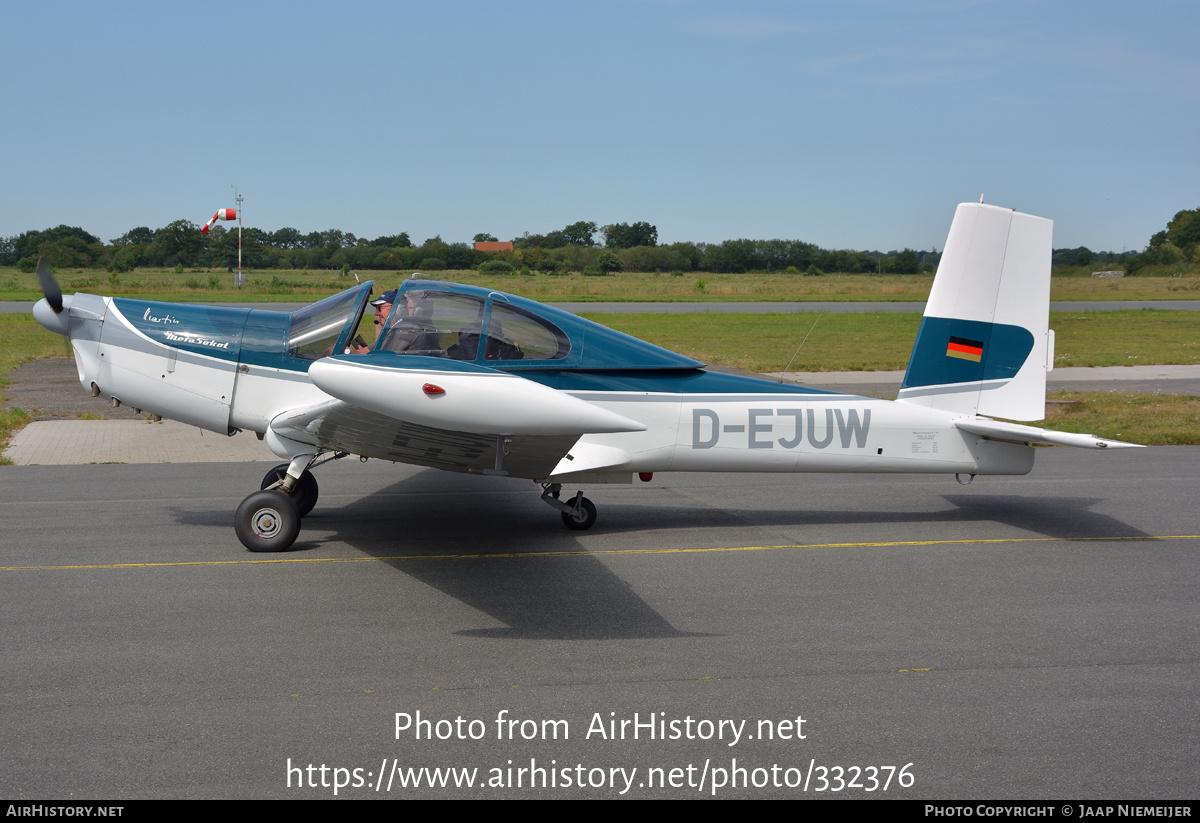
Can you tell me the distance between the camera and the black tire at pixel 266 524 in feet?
22.5

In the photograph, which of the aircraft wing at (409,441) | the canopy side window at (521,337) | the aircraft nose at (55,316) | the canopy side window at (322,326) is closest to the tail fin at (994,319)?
the canopy side window at (521,337)

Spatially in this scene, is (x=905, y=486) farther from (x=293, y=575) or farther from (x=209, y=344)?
(x=209, y=344)

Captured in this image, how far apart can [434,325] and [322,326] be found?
103 centimetres

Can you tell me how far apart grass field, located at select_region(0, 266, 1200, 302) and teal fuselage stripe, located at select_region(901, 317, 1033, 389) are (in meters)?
29.3

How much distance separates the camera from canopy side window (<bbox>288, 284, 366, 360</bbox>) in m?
7.09

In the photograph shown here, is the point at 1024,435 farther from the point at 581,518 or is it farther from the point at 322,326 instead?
the point at 322,326

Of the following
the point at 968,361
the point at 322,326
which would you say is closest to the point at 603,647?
the point at 322,326

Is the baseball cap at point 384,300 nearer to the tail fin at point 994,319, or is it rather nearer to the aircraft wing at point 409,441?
the aircraft wing at point 409,441

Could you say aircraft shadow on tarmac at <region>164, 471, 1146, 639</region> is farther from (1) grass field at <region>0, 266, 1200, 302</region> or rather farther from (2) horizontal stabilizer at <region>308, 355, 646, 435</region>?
(1) grass field at <region>0, 266, 1200, 302</region>

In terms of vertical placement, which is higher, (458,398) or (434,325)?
(434,325)

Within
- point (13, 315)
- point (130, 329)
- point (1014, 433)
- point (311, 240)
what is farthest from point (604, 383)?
point (311, 240)

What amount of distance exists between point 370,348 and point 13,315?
3173 centimetres

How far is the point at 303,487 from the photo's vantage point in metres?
7.91

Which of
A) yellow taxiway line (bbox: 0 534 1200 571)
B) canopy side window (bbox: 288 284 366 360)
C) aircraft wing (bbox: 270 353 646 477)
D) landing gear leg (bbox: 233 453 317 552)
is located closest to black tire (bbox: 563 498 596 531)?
yellow taxiway line (bbox: 0 534 1200 571)
